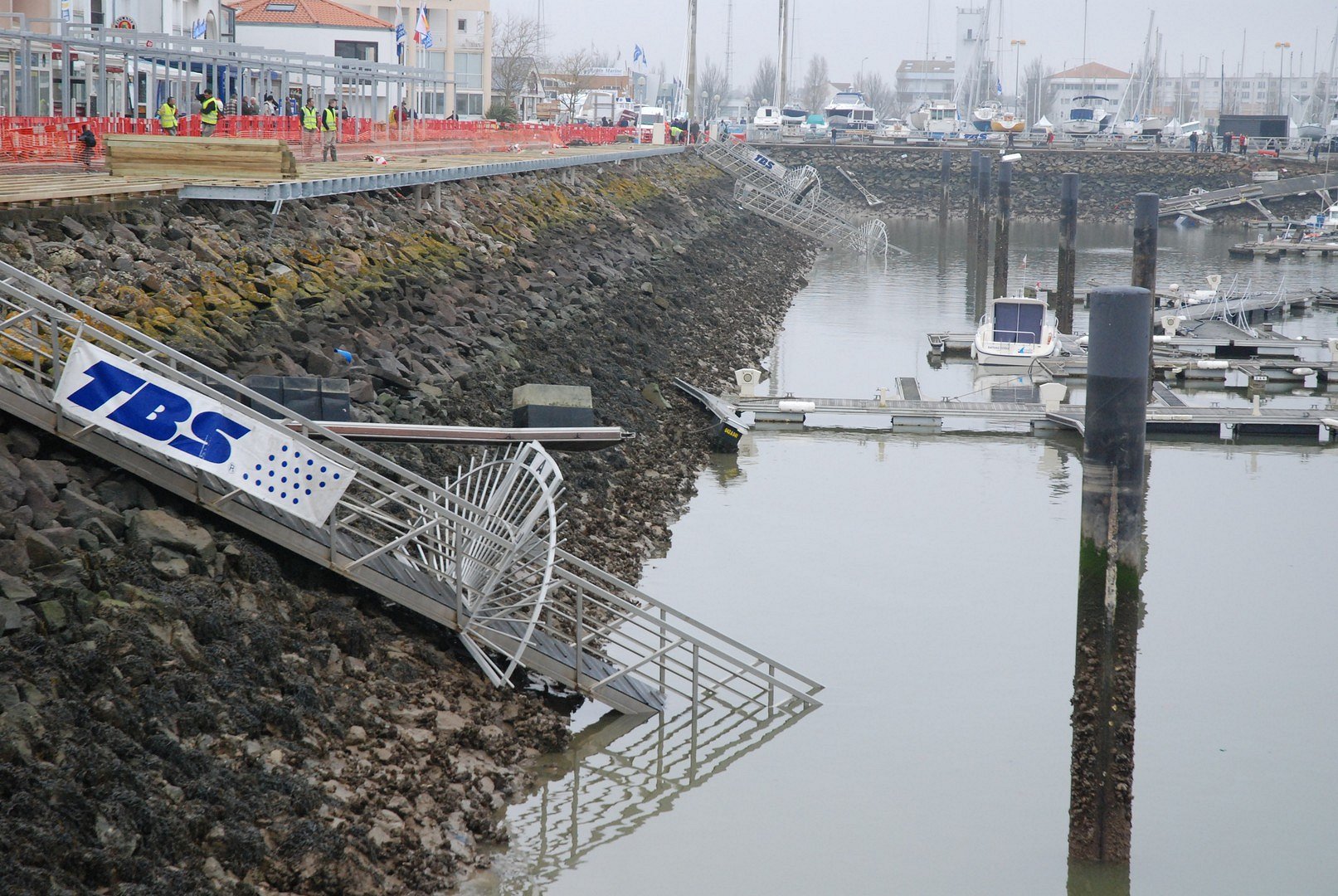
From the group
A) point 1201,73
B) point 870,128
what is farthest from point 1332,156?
point 1201,73

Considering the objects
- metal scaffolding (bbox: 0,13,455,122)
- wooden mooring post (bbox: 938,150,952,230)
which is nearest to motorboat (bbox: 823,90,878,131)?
wooden mooring post (bbox: 938,150,952,230)

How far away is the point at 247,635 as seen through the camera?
392 inches

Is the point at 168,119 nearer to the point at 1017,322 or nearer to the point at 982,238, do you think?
the point at 1017,322

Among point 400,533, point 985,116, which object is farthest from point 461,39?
point 400,533

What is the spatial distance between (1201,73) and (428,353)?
498 ft

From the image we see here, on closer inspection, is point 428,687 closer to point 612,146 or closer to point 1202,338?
point 1202,338

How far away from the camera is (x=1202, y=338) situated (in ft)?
117

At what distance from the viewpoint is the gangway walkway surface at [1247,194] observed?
7875 cm

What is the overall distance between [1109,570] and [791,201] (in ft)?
171

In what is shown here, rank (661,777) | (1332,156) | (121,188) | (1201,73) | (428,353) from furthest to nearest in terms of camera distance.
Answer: (1201,73) → (1332,156) → (428,353) → (121,188) → (661,777)

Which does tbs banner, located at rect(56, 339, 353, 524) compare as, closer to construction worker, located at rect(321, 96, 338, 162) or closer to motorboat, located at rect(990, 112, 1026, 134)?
construction worker, located at rect(321, 96, 338, 162)

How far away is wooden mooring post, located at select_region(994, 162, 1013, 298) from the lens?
41.2m

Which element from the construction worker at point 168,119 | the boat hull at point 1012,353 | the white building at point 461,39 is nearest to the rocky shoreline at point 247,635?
the construction worker at point 168,119

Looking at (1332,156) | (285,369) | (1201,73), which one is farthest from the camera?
(1201,73)
